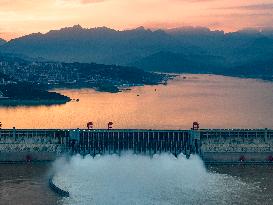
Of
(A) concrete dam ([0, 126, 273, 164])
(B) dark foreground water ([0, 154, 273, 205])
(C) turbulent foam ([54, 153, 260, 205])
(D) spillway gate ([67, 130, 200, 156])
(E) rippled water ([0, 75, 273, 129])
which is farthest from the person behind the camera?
(E) rippled water ([0, 75, 273, 129])

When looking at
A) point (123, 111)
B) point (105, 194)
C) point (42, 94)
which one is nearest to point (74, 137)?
point (105, 194)

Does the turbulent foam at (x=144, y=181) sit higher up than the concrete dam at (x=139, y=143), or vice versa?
the concrete dam at (x=139, y=143)

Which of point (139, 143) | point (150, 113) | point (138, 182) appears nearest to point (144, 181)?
point (138, 182)

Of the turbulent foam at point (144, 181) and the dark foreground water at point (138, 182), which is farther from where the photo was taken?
the dark foreground water at point (138, 182)

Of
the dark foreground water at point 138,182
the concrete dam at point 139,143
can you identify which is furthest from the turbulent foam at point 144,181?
the concrete dam at point 139,143

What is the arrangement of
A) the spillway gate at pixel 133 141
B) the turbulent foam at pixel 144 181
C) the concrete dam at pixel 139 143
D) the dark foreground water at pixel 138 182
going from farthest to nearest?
the spillway gate at pixel 133 141
the concrete dam at pixel 139 143
the dark foreground water at pixel 138 182
the turbulent foam at pixel 144 181

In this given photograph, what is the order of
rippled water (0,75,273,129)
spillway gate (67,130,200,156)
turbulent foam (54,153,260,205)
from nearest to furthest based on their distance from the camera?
turbulent foam (54,153,260,205), spillway gate (67,130,200,156), rippled water (0,75,273,129)

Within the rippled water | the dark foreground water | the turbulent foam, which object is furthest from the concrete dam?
the rippled water

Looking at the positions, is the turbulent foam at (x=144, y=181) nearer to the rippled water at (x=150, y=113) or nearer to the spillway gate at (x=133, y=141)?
the spillway gate at (x=133, y=141)

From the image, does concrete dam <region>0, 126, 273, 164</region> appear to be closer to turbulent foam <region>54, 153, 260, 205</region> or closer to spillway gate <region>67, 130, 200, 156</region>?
spillway gate <region>67, 130, 200, 156</region>
